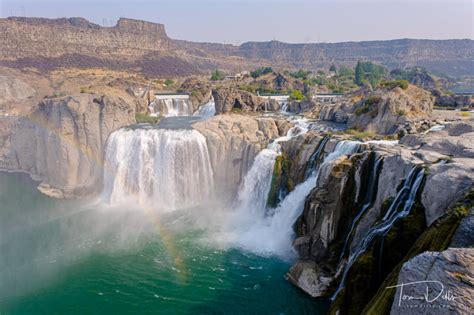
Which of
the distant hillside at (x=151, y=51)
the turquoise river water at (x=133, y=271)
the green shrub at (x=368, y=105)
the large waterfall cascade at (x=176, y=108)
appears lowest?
the turquoise river water at (x=133, y=271)

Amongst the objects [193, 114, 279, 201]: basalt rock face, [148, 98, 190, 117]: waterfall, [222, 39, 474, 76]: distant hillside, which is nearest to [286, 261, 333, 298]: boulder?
[193, 114, 279, 201]: basalt rock face

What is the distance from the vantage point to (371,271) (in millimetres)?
9820

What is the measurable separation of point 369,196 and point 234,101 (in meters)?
26.0

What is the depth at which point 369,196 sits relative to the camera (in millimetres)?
13031

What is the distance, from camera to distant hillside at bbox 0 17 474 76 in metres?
88.5

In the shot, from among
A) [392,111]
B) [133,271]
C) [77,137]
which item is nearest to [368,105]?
[392,111]

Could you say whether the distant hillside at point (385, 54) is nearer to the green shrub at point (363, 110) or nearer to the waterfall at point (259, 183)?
the green shrub at point (363, 110)

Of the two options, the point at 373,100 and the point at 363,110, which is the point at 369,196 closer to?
the point at 363,110

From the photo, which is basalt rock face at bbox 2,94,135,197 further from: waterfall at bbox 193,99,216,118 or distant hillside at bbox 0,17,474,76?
distant hillside at bbox 0,17,474,76

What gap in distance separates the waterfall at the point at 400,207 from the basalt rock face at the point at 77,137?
22.1 m

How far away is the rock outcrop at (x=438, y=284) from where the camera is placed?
5.39 meters

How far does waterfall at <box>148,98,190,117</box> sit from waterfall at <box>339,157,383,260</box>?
3091 cm

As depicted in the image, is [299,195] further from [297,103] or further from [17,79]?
[17,79]
